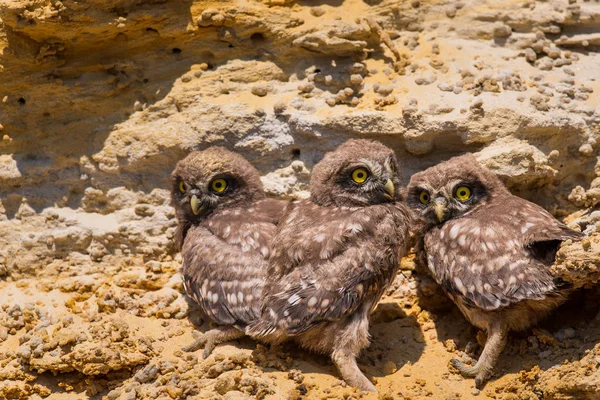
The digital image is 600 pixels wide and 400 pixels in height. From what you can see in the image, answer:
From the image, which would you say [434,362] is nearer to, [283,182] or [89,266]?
[283,182]

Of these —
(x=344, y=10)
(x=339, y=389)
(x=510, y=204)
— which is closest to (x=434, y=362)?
(x=339, y=389)

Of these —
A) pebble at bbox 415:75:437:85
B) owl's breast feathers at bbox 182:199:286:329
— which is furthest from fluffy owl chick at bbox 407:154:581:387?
owl's breast feathers at bbox 182:199:286:329

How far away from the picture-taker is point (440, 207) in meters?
6.05

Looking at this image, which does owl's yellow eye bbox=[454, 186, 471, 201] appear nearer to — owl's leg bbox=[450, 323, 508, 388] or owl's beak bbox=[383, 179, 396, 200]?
owl's beak bbox=[383, 179, 396, 200]

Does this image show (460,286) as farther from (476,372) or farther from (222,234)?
(222,234)

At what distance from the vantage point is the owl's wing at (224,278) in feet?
19.3

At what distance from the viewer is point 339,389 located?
5414 mm

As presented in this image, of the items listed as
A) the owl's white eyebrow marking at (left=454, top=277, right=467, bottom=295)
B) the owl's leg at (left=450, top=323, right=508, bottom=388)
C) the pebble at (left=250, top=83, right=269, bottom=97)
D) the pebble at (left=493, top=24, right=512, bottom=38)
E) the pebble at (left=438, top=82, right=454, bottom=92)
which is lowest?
the owl's leg at (left=450, top=323, right=508, bottom=388)

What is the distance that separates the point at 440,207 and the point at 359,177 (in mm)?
644

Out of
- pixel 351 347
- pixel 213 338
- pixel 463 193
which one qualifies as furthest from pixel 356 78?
pixel 213 338

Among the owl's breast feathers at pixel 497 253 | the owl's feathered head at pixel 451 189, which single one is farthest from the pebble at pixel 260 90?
the owl's breast feathers at pixel 497 253

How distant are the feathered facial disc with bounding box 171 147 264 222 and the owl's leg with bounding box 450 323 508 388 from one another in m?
2.13

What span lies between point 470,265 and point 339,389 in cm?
128

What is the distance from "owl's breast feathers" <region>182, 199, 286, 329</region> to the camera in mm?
5910
